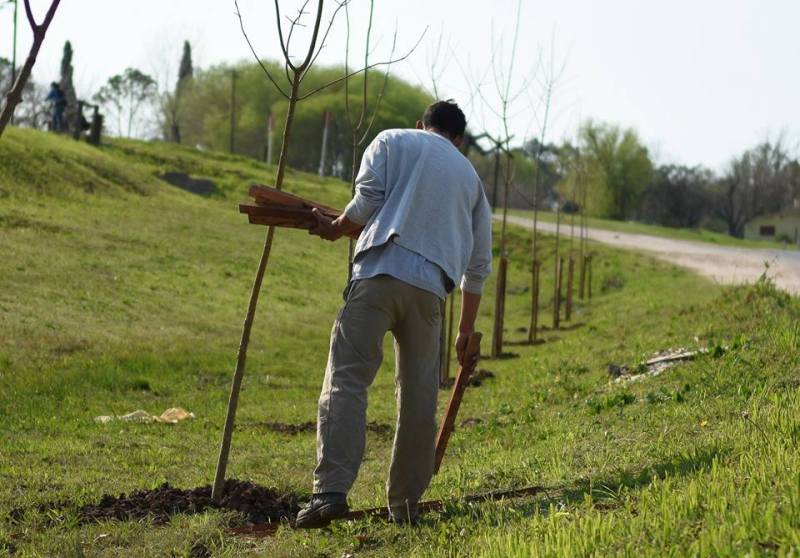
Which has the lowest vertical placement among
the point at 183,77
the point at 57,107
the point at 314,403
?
the point at 314,403

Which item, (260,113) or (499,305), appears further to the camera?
(260,113)

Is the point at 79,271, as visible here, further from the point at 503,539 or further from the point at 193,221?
the point at 503,539

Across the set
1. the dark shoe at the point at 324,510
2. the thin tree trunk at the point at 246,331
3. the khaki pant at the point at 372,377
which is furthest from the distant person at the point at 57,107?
the dark shoe at the point at 324,510

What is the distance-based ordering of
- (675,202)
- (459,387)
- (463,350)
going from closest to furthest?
(463,350), (459,387), (675,202)

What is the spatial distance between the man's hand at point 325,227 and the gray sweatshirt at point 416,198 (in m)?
0.20

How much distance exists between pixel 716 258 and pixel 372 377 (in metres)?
32.2

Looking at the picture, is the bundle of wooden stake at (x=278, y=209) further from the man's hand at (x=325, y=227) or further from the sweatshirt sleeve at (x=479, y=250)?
the sweatshirt sleeve at (x=479, y=250)

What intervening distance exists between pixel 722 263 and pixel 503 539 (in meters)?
31.0

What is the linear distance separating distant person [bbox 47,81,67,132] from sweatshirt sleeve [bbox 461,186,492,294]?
41228mm

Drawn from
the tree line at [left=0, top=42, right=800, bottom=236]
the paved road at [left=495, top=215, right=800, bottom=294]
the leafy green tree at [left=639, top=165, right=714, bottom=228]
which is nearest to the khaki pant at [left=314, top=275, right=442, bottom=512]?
the paved road at [left=495, top=215, right=800, bottom=294]

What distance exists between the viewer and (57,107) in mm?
45344

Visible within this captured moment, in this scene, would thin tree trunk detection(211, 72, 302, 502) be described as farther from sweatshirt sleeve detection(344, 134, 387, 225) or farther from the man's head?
the man's head

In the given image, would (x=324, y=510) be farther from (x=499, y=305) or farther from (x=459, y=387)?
(x=499, y=305)

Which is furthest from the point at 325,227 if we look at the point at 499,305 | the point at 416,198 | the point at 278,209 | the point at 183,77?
the point at 183,77
